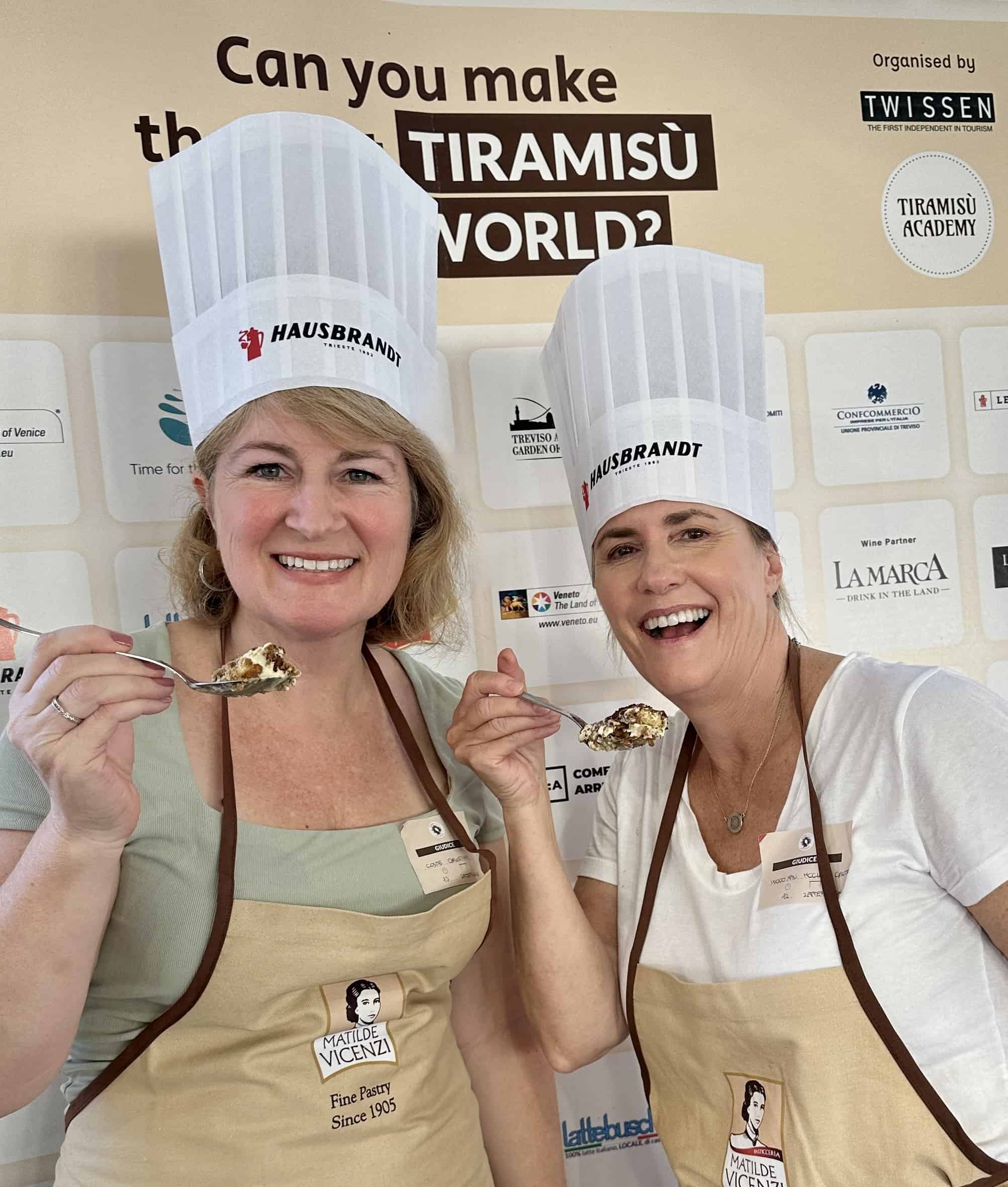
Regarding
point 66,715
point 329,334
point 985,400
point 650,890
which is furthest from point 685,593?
point 985,400

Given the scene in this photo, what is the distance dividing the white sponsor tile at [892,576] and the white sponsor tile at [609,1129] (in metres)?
0.97

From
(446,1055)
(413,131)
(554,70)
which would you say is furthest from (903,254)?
(446,1055)

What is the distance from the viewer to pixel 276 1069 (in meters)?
1.38

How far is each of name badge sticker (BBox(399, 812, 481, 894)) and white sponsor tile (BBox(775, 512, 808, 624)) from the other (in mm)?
998

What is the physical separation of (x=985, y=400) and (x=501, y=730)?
1.46 m

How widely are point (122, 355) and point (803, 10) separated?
1.54 metres

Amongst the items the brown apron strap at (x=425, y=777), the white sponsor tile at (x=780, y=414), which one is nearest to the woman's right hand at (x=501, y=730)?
the brown apron strap at (x=425, y=777)

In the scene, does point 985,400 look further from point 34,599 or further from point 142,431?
point 34,599

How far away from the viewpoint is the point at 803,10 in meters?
2.26

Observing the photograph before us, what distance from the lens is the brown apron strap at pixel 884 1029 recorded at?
1318mm

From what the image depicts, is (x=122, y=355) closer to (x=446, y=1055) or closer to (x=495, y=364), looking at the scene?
(x=495, y=364)

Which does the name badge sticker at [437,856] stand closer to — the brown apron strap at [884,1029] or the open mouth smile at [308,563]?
the open mouth smile at [308,563]

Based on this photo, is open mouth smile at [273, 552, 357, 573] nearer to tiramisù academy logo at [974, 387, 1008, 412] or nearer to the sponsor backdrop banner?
the sponsor backdrop banner

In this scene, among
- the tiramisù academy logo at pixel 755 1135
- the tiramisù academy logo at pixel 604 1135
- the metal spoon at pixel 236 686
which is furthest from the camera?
the tiramisù academy logo at pixel 604 1135
